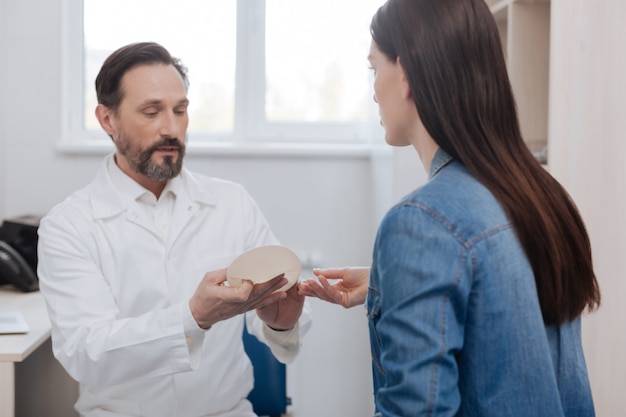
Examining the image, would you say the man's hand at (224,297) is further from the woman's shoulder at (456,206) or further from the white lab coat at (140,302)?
the woman's shoulder at (456,206)

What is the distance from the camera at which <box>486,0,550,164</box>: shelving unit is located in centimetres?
202

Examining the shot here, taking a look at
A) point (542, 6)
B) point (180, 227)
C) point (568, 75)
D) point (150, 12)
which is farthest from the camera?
point (150, 12)

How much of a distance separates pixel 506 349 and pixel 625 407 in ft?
3.11

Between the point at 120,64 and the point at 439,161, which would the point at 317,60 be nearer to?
the point at 120,64

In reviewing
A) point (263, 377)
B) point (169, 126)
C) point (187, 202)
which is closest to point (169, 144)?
point (169, 126)

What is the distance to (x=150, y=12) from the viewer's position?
292 cm

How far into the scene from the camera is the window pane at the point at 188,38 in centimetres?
290

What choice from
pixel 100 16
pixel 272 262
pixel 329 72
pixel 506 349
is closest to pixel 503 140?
pixel 506 349

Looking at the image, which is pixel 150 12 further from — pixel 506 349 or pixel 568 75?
pixel 506 349

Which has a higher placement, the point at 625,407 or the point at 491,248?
the point at 491,248

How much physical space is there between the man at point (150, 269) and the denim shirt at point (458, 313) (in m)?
0.62

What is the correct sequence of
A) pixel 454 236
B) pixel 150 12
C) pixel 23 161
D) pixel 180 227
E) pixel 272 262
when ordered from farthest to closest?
pixel 150 12, pixel 23 161, pixel 180 227, pixel 272 262, pixel 454 236

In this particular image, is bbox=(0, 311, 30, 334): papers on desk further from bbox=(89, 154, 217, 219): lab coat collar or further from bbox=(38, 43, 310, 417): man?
bbox=(89, 154, 217, 219): lab coat collar

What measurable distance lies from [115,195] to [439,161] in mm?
1034
